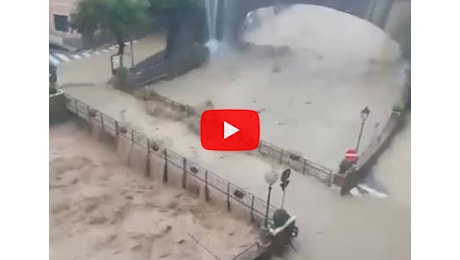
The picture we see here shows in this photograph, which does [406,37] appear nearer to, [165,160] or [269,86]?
[269,86]

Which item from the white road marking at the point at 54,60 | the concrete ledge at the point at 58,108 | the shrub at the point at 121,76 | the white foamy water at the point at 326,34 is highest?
the white foamy water at the point at 326,34

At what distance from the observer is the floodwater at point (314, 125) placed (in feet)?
4.65

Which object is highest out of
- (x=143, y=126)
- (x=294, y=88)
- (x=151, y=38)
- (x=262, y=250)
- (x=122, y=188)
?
(x=151, y=38)

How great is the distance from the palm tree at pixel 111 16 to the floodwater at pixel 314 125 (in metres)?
0.08

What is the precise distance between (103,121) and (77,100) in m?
0.08

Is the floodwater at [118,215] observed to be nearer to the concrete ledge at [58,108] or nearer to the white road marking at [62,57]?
the concrete ledge at [58,108]

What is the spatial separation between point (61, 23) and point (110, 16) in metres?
0.11

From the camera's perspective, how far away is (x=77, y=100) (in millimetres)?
1396

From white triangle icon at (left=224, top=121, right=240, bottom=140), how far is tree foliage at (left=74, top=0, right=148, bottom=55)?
1.03 ft

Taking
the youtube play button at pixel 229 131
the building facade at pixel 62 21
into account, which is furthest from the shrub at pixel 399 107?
the building facade at pixel 62 21

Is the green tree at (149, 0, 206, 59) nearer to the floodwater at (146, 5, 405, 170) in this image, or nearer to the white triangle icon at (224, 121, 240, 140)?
the floodwater at (146, 5, 405, 170)

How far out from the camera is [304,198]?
1.42 meters

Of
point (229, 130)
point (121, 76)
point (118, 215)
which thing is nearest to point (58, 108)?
point (121, 76)
